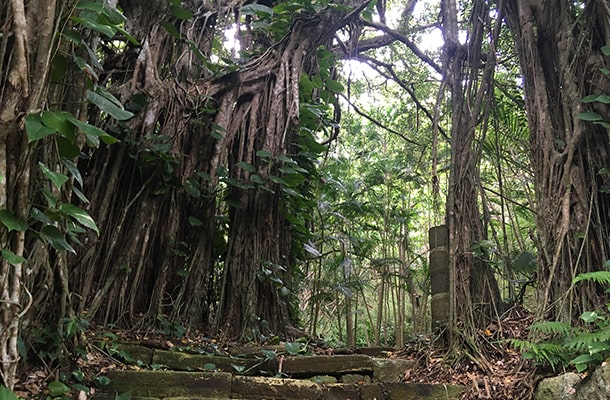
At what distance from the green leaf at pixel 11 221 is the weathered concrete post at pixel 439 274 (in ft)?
8.34

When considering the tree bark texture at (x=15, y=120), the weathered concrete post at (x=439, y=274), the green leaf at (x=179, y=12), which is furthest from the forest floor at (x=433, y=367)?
the green leaf at (x=179, y=12)

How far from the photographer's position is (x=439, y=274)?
351 cm

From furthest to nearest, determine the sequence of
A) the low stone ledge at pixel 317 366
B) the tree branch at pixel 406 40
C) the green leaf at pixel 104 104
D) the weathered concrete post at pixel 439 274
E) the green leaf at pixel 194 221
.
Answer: the tree branch at pixel 406 40, the green leaf at pixel 194 221, the weathered concrete post at pixel 439 274, the low stone ledge at pixel 317 366, the green leaf at pixel 104 104

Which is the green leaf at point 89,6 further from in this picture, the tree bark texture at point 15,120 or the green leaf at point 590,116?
the green leaf at point 590,116

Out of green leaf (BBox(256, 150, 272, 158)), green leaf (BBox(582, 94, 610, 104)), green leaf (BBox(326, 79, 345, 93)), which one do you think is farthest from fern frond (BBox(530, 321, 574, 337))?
green leaf (BBox(326, 79, 345, 93))

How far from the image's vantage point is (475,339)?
296 cm

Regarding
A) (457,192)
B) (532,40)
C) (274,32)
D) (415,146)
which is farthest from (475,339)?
(415,146)

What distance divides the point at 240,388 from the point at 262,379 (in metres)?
0.12

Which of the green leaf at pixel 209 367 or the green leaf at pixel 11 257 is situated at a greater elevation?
the green leaf at pixel 11 257

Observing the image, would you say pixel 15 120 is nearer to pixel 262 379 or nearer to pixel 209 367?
pixel 262 379

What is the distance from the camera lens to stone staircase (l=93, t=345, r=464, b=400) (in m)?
2.34

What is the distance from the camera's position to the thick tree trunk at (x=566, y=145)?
254cm

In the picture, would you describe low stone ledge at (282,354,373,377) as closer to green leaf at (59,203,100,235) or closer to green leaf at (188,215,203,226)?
green leaf at (188,215,203,226)

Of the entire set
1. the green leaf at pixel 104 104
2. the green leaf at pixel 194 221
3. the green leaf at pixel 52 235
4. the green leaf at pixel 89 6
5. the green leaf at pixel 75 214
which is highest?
the green leaf at pixel 89 6
